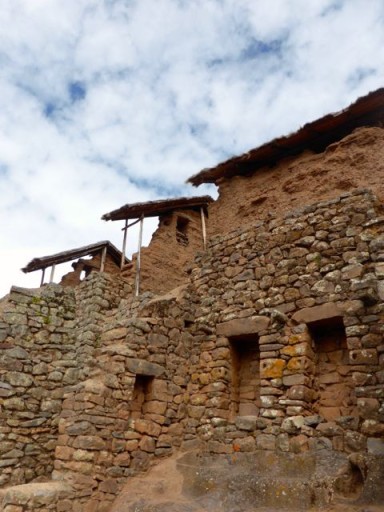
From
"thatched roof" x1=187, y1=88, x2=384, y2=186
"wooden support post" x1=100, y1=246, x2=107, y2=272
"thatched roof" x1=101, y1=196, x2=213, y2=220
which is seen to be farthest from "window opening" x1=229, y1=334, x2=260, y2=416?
"wooden support post" x1=100, y1=246, x2=107, y2=272

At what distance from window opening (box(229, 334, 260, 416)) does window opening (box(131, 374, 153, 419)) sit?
1.53 metres

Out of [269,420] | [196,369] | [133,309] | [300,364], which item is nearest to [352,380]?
[300,364]

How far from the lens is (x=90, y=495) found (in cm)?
658

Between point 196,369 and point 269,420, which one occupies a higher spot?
point 196,369

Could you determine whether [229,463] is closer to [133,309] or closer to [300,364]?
[300,364]

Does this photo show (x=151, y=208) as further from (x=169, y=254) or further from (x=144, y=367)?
(x=144, y=367)

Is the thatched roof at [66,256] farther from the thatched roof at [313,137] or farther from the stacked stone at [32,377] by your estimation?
the thatched roof at [313,137]

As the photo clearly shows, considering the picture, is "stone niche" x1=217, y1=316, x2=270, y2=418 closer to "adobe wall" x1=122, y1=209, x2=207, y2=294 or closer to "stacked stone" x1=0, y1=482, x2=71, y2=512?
"stacked stone" x1=0, y1=482, x2=71, y2=512

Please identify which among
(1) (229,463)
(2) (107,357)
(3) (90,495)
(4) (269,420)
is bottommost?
(3) (90,495)

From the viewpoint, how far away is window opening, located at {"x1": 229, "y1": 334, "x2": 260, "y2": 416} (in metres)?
7.57

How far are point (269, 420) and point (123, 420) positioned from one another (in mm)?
2382

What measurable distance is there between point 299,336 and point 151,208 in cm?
1059

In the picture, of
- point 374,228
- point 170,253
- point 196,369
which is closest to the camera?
point 374,228

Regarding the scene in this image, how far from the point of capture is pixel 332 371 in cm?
678
